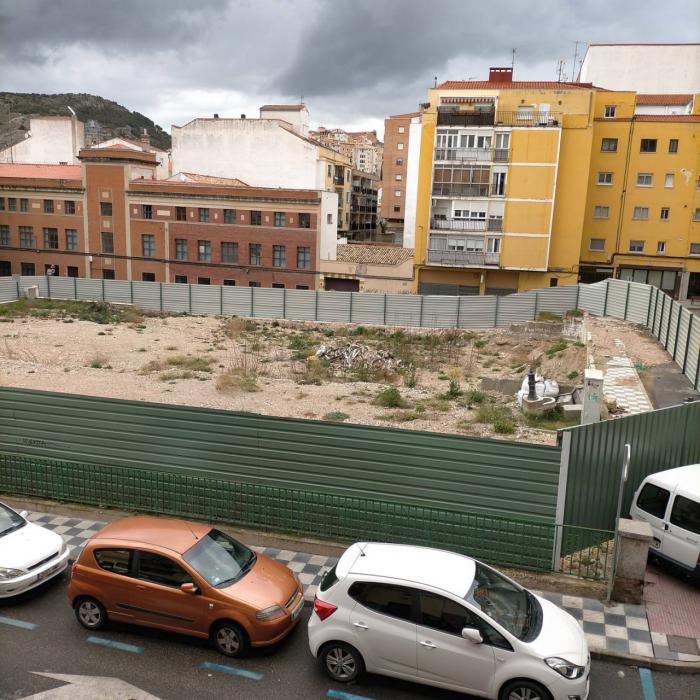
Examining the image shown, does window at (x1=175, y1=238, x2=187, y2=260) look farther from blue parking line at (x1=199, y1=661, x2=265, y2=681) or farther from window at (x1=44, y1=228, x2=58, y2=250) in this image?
blue parking line at (x1=199, y1=661, x2=265, y2=681)

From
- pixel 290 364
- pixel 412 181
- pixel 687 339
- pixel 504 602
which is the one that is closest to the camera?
pixel 504 602

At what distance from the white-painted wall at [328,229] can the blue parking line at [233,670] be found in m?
46.8

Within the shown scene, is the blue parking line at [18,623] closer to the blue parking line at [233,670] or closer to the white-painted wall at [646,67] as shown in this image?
the blue parking line at [233,670]

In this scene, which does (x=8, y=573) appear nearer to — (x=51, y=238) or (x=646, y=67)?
(x=51, y=238)

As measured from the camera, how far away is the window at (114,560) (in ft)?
27.1

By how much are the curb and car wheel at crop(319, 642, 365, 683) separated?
3.01 metres

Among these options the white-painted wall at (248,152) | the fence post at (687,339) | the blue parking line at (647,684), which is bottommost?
the blue parking line at (647,684)

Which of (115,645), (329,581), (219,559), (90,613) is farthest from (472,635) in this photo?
(90,613)

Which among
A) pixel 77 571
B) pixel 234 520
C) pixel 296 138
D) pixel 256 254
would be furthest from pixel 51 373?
pixel 296 138

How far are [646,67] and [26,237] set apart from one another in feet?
192

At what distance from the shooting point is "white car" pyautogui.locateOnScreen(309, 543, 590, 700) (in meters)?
6.84

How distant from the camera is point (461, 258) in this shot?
50.5 metres

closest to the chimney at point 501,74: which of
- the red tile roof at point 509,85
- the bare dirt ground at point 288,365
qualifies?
the red tile roof at point 509,85

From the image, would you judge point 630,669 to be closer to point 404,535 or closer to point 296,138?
point 404,535
